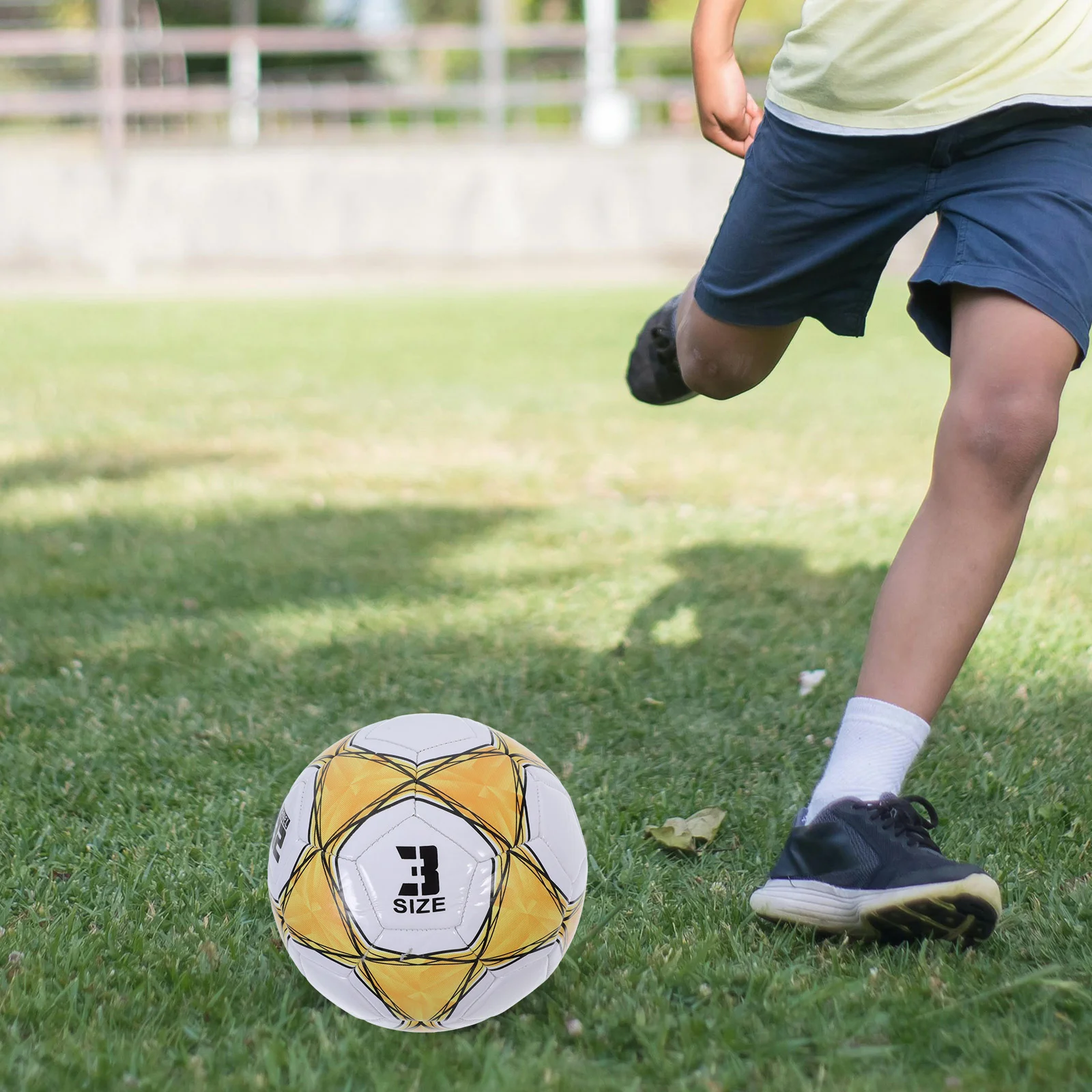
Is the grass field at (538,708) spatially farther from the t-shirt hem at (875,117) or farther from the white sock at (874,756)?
the t-shirt hem at (875,117)

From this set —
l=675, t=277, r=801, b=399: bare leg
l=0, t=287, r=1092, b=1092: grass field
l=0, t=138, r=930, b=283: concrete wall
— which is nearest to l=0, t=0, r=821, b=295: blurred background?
l=0, t=138, r=930, b=283: concrete wall

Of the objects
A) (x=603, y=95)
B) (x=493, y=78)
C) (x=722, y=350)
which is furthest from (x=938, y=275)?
(x=493, y=78)

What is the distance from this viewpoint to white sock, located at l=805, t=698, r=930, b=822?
2.02 m

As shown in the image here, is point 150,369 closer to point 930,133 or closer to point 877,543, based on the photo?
point 877,543

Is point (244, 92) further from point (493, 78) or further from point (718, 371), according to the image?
point (718, 371)

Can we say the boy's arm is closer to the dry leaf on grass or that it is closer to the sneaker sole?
the dry leaf on grass

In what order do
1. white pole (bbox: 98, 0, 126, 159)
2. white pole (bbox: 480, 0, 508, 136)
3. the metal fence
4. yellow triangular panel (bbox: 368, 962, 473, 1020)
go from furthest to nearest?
white pole (bbox: 480, 0, 508, 136), the metal fence, white pole (bbox: 98, 0, 126, 159), yellow triangular panel (bbox: 368, 962, 473, 1020)

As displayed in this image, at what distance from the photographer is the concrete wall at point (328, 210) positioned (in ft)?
66.9

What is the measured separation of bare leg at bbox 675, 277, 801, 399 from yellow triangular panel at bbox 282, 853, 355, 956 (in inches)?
52.2

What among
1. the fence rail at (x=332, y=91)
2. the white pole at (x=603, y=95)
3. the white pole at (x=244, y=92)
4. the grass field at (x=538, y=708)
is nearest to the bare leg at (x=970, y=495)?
the grass field at (x=538, y=708)

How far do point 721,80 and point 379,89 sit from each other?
25539mm

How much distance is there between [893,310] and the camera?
1306 cm

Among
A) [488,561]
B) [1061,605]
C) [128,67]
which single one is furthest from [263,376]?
[128,67]

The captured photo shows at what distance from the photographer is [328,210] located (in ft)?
67.6
